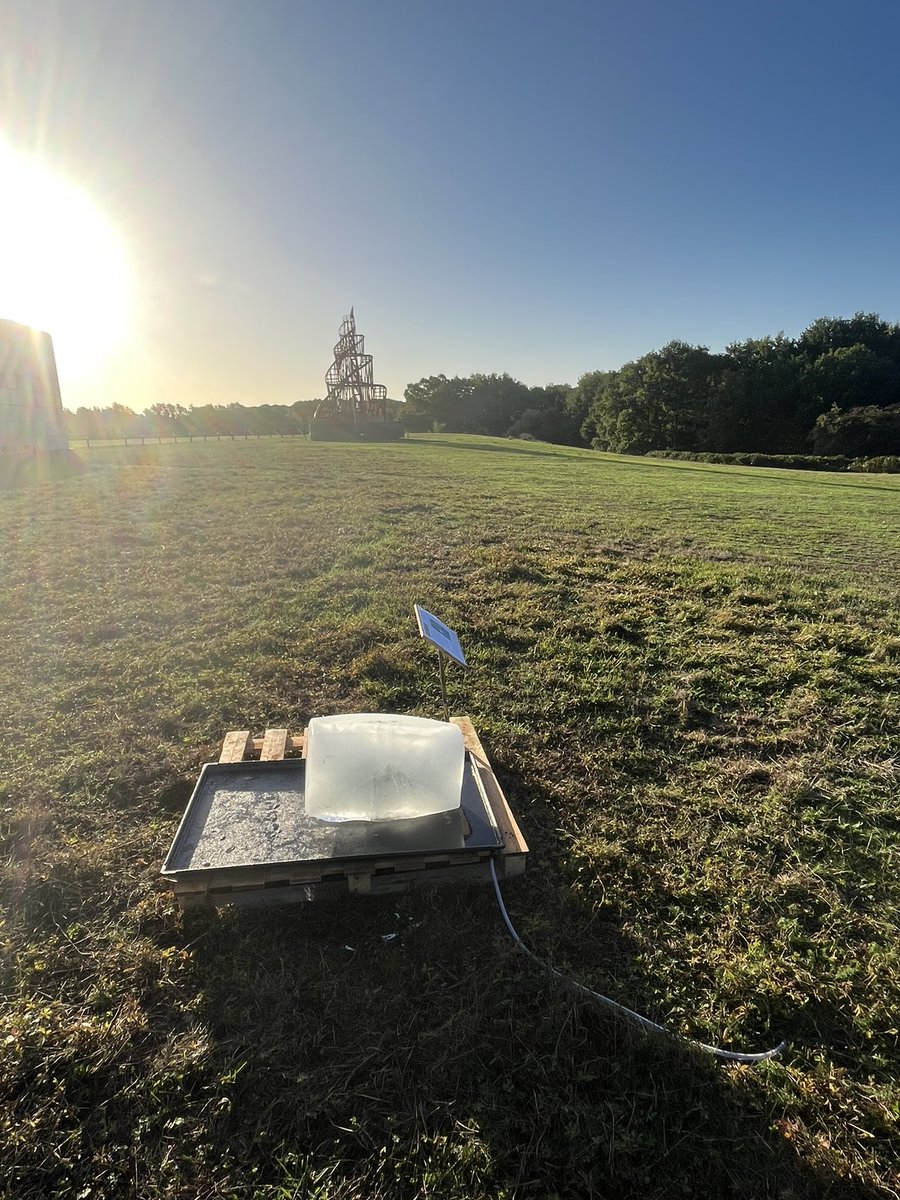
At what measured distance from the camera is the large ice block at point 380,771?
78.6 inches

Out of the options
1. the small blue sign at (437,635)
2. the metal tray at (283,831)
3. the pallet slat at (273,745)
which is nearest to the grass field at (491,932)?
the metal tray at (283,831)

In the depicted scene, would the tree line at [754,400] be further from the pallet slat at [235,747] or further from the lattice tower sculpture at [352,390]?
the pallet slat at [235,747]

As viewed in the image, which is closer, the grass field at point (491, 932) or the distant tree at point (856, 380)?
the grass field at point (491, 932)

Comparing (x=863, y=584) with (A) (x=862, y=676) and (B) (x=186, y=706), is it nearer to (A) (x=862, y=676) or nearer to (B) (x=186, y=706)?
(A) (x=862, y=676)

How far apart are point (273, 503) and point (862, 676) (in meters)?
9.22

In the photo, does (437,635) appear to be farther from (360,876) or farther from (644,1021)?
(644,1021)

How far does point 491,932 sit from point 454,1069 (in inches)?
17.4

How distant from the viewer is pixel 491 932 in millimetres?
1920

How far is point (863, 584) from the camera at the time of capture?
5.75m

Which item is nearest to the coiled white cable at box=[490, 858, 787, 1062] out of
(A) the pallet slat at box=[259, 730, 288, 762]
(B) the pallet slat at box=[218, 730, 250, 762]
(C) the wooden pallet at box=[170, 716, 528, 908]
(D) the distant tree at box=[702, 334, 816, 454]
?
(C) the wooden pallet at box=[170, 716, 528, 908]

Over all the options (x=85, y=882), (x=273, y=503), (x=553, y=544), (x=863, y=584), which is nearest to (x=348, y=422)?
(x=273, y=503)

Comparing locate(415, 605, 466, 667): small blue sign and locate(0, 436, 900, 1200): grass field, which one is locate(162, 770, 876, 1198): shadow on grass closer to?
locate(0, 436, 900, 1200): grass field

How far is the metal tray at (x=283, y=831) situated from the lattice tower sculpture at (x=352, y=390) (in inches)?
1470

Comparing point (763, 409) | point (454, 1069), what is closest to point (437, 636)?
point (454, 1069)
